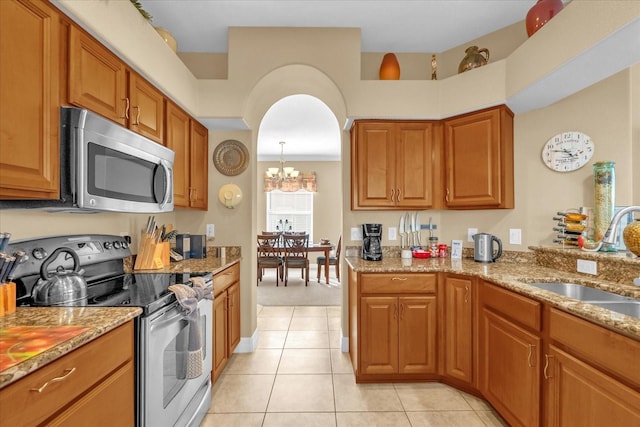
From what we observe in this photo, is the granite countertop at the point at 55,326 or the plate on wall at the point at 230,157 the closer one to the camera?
the granite countertop at the point at 55,326

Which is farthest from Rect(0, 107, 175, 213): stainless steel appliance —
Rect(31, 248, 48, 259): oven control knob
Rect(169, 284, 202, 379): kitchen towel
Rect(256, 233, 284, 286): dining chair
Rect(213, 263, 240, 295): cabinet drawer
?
Rect(256, 233, 284, 286): dining chair

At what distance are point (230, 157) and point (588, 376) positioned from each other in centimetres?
288

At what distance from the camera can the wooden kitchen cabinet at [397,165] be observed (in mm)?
2824

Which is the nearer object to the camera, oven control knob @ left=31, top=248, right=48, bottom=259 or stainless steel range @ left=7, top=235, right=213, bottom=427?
stainless steel range @ left=7, top=235, right=213, bottom=427

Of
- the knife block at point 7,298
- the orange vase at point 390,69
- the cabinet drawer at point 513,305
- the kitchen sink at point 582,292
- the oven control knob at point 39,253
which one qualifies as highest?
the orange vase at point 390,69

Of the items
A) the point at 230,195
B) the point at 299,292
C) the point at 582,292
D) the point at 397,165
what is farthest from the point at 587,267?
the point at 299,292

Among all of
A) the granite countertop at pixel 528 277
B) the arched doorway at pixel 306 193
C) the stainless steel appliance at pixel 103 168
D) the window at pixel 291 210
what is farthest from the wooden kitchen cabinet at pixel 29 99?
the window at pixel 291 210

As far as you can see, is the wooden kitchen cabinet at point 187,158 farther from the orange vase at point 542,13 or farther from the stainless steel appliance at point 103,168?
the orange vase at point 542,13

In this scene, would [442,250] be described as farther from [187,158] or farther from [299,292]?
[299,292]

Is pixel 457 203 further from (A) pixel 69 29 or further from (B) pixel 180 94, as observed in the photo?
(A) pixel 69 29

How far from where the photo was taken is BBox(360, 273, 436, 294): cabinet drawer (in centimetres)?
238

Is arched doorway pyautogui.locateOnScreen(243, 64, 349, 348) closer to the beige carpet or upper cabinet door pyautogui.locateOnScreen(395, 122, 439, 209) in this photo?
upper cabinet door pyautogui.locateOnScreen(395, 122, 439, 209)

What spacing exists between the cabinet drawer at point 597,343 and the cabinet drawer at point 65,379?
182cm

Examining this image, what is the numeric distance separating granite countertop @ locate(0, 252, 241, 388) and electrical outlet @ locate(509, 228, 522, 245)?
2.68 meters
